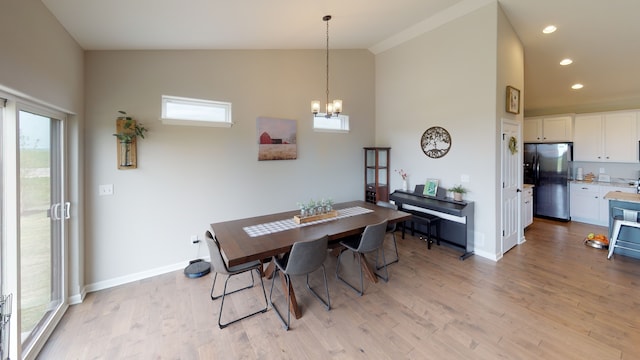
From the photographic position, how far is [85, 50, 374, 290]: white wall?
9.50 feet

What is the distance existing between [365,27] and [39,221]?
14.5 ft

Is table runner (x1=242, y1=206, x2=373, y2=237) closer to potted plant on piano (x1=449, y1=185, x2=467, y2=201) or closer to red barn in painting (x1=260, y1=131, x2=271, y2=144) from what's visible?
red barn in painting (x1=260, y1=131, x2=271, y2=144)

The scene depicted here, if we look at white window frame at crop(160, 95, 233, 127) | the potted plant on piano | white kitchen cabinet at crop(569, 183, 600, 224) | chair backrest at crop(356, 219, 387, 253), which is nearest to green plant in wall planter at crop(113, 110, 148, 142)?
white window frame at crop(160, 95, 233, 127)

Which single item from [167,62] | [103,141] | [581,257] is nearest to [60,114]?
[103,141]

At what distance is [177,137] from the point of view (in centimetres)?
326

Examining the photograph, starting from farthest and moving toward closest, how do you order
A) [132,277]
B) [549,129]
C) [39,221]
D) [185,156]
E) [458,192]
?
1. [549,129]
2. [458,192]
3. [185,156]
4. [132,277]
5. [39,221]

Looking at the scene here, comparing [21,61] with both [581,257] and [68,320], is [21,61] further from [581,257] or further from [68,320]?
[581,257]

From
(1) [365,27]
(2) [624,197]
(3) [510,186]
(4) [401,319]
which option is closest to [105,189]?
(4) [401,319]

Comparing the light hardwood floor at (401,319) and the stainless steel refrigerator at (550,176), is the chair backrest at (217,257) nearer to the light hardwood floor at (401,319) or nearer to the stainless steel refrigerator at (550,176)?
the light hardwood floor at (401,319)

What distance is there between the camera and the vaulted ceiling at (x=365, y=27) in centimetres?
237

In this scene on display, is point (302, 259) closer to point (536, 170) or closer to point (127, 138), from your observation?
point (127, 138)

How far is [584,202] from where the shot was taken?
17.2 feet

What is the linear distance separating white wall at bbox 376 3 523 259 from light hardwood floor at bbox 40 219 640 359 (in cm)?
98

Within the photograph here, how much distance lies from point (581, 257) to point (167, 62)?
19.9ft
